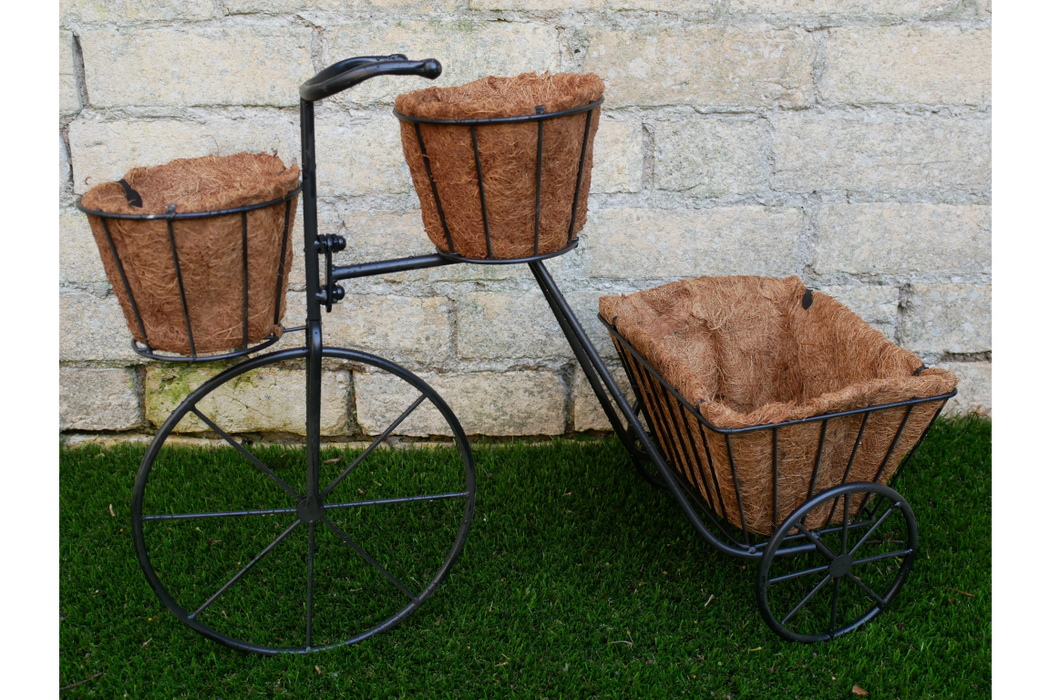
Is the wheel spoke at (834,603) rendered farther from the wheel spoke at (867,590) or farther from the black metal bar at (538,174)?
the black metal bar at (538,174)

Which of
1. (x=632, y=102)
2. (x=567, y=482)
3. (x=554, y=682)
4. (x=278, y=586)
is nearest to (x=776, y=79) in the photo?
(x=632, y=102)

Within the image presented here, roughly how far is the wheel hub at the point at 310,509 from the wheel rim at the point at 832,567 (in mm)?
1032

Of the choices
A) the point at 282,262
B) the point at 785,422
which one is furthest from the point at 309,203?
the point at 785,422

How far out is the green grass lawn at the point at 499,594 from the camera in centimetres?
195

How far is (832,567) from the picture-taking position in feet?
6.50

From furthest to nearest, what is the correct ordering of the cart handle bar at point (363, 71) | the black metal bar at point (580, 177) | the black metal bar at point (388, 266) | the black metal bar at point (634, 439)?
the black metal bar at point (634, 439) < the black metal bar at point (388, 266) < the black metal bar at point (580, 177) < the cart handle bar at point (363, 71)

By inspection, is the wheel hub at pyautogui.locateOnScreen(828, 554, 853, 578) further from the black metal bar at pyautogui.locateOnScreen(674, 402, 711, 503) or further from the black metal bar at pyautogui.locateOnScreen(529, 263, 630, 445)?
the black metal bar at pyautogui.locateOnScreen(529, 263, 630, 445)

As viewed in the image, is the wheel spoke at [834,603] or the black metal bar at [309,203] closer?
the black metal bar at [309,203]

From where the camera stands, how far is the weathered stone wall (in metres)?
2.40

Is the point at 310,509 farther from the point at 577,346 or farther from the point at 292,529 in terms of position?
the point at 577,346

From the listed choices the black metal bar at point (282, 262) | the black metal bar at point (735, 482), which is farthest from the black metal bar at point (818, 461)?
the black metal bar at point (282, 262)

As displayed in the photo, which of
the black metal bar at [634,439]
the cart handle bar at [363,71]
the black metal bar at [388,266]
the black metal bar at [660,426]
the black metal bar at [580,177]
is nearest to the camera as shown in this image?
the cart handle bar at [363,71]

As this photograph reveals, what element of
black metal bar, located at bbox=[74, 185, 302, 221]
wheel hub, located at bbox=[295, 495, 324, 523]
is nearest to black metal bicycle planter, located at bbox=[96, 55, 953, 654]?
wheel hub, located at bbox=[295, 495, 324, 523]

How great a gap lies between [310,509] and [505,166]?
0.94 m
